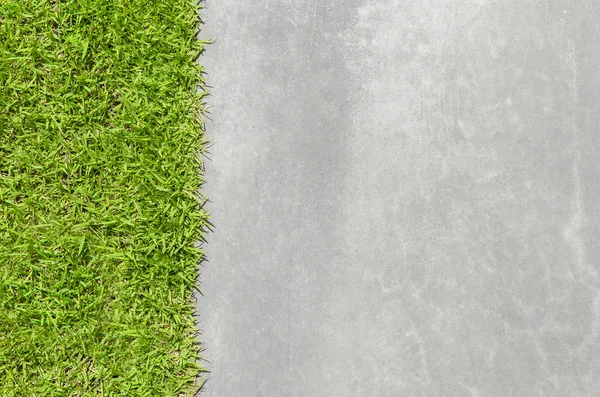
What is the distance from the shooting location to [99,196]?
2.52 metres

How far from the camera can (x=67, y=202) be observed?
8.28 feet

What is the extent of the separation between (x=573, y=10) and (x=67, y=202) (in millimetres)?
2666

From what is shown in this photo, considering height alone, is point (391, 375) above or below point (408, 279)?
below

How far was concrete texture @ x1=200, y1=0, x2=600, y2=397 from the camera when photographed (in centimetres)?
251

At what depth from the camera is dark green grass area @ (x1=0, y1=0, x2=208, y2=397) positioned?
2473mm

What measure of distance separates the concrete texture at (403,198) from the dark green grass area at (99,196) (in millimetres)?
150

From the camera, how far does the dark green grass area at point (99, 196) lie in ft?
8.11

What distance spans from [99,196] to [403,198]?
1.47 metres

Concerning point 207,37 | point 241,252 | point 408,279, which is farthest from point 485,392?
point 207,37

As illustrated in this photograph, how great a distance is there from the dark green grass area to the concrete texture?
15cm

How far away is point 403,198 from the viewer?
8.41ft

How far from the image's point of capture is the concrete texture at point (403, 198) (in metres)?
Answer: 2.51

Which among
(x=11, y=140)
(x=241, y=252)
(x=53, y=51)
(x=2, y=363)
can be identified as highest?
(x=53, y=51)

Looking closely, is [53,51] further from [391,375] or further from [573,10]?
[573,10]
